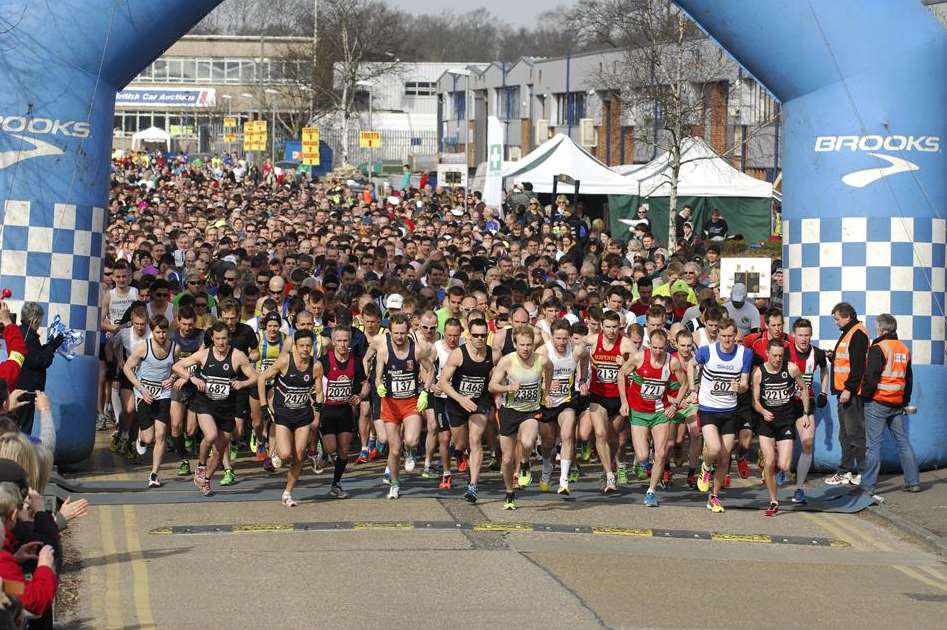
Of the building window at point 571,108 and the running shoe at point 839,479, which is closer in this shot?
the running shoe at point 839,479

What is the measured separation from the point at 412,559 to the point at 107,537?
2.45 meters

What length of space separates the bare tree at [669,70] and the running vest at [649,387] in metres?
19.7

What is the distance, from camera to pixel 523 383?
13797mm

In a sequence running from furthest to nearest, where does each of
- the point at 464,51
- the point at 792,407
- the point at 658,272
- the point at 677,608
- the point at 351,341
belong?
the point at 464,51, the point at 658,272, the point at 351,341, the point at 792,407, the point at 677,608

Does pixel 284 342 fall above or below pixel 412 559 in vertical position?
above

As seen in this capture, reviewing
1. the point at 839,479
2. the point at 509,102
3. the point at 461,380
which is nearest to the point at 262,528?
the point at 461,380

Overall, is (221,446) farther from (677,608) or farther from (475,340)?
(677,608)

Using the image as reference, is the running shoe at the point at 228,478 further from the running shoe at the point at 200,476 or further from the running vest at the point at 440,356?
the running vest at the point at 440,356

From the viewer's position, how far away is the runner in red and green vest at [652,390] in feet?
47.2

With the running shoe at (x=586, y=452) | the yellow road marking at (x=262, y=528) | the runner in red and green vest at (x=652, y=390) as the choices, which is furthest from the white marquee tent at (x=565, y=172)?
the yellow road marking at (x=262, y=528)

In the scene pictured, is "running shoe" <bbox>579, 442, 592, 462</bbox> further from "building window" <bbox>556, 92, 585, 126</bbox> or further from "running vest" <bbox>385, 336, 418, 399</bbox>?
Answer: "building window" <bbox>556, 92, 585, 126</bbox>

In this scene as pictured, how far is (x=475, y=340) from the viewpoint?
14008 millimetres

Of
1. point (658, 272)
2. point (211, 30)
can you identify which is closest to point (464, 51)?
point (211, 30)

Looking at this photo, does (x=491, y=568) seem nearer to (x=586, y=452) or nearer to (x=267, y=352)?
(x=267, y=352)
